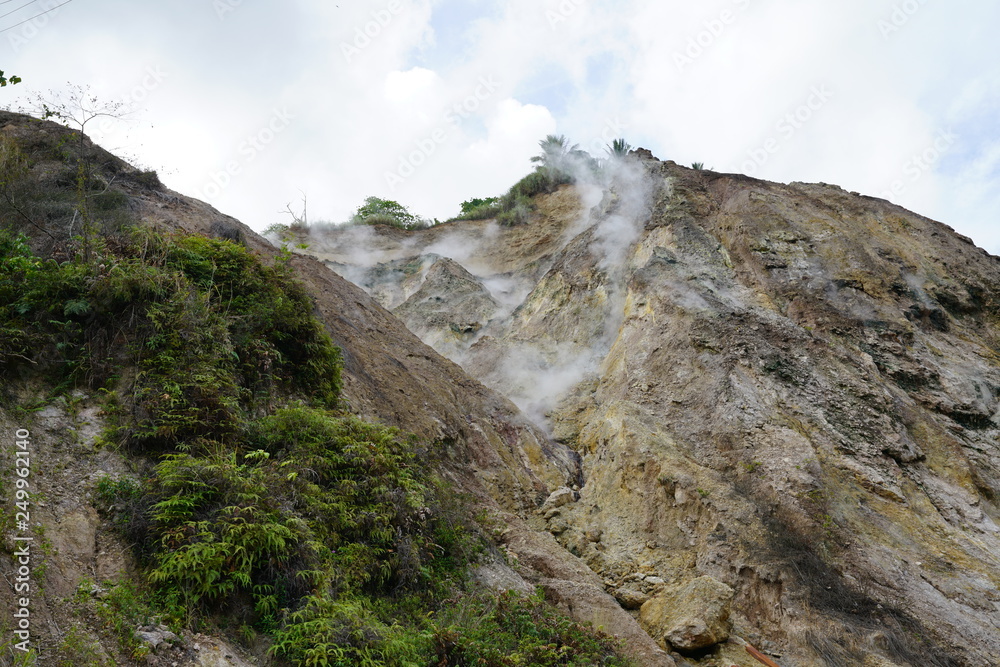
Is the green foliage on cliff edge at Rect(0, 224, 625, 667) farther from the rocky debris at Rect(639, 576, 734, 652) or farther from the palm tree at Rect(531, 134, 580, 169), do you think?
the palm tree at Rect(531, 134, 580, 169)

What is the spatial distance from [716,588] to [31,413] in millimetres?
7372

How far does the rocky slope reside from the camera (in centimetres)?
748

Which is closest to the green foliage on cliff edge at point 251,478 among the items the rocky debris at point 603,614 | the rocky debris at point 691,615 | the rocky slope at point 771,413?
the rocky debris at point 603,614

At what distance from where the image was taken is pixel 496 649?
5555 millimetres

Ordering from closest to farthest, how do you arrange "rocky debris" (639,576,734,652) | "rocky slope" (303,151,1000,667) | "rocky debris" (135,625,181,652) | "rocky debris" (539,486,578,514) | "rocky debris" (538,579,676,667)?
"rocky debris" (135,625,181,652)
"rocky debris" (538,579,676,667)
"rocky debris" (639,576,734,652)
"rocky slope" (303,151,1000,667)
"rocky debris" (539,486,578,514)

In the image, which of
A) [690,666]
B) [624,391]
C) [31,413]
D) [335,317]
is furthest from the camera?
[624,391]

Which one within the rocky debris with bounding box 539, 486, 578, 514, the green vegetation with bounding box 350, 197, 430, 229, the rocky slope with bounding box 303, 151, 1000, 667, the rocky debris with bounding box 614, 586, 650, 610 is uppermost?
the green vegetation with bounding box 350, 197, 430, 229

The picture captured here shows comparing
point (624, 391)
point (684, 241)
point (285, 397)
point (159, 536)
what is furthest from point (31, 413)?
point (684, 241)

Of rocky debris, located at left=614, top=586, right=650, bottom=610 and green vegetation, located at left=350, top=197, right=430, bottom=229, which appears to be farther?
green vegetation, located at left=350, top=197, right=430, bottom=229

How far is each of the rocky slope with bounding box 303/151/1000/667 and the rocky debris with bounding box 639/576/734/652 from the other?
0.09ft

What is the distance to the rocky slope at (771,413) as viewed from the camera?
7484 millimetres

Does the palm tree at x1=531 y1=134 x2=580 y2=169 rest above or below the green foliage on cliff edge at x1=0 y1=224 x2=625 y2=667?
above

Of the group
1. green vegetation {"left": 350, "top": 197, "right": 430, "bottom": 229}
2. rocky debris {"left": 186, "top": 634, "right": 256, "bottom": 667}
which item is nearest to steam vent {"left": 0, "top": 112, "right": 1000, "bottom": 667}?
rocky debris {"left": 186, "top": 634, "right": 256, "bottom": 667}

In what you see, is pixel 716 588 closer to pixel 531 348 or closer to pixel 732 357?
pixel 732 357
